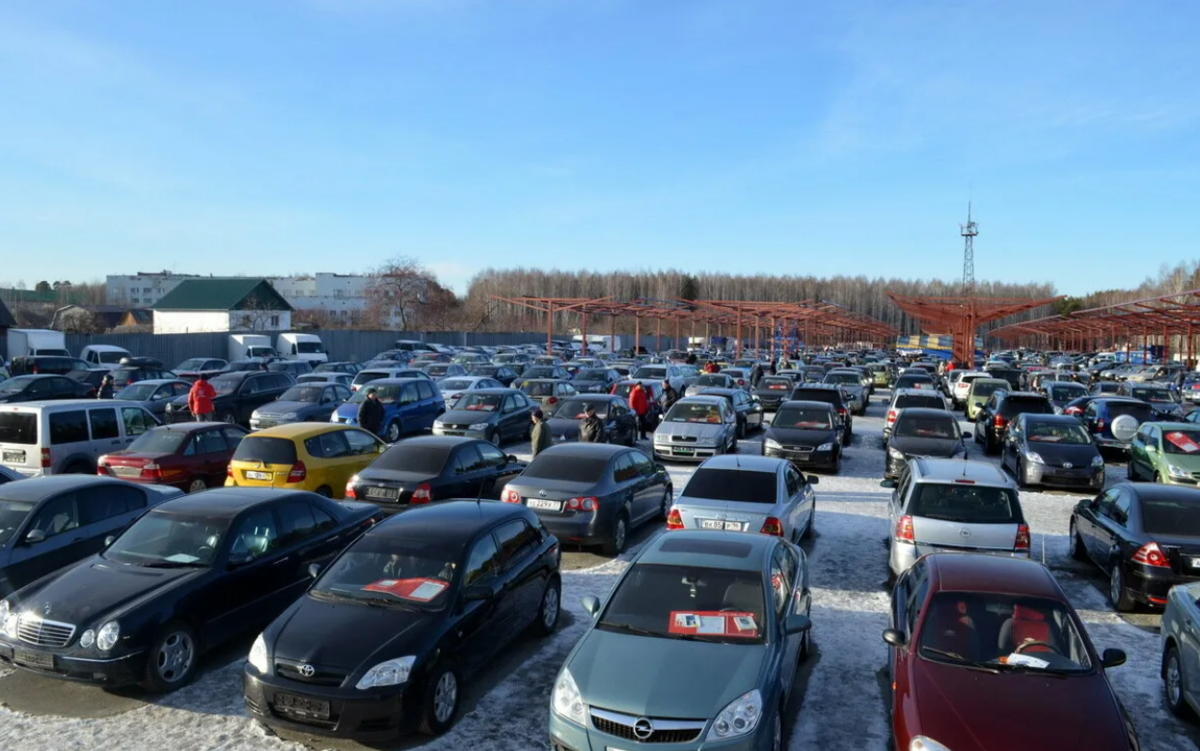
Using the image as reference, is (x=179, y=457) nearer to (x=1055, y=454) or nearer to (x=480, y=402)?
(x=480, y=402)

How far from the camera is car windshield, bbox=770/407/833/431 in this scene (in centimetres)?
1911

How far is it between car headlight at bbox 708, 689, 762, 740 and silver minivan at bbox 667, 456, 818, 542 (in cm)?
461

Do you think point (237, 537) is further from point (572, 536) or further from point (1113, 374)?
point (1113, 374)

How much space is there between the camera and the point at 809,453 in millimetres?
18203

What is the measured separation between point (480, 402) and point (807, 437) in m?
7.95

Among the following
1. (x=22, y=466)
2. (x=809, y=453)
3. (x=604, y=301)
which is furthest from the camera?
(x=604, y=301)

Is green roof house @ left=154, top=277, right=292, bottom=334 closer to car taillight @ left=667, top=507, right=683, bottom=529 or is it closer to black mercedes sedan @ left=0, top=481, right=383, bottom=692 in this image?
car taillight @ left=667, top=507, right=683, bottom=529

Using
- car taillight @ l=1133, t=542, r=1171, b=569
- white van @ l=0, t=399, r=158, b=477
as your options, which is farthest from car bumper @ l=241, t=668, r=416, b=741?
white van @ l=0, t=399, r=158, b=477

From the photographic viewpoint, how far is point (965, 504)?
1023cm

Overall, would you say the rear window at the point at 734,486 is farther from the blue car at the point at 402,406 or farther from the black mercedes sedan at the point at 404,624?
the blue car at the point at 402,406

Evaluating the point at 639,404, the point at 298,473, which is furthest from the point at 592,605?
the point at 639,404

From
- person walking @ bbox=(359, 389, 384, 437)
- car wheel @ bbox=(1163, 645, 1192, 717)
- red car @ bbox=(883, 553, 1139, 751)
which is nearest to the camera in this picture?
red car @ bbox=(883, 553, 1139, 751)

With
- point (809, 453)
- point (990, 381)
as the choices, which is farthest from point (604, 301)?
point (809, 453)

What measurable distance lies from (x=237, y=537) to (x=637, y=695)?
451 cm
